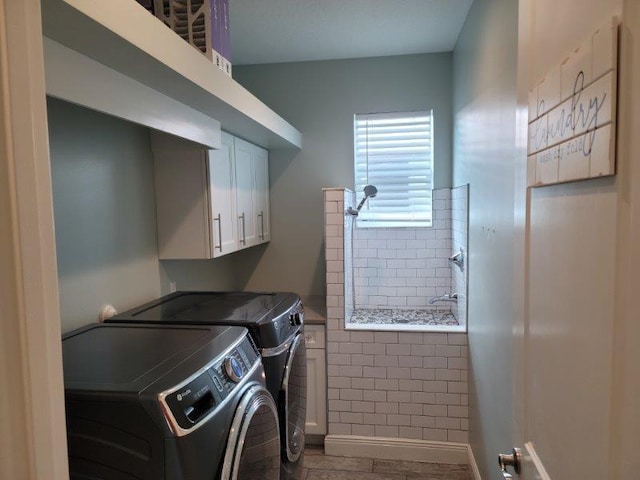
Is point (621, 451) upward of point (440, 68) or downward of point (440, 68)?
downward

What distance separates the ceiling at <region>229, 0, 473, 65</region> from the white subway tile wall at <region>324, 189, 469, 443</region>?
3.18ft

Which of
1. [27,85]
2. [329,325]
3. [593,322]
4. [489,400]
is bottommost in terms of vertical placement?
[489,400]

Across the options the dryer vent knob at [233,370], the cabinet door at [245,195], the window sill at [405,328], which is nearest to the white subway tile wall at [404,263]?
the window sill at [405,328]

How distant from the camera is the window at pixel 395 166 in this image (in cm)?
329

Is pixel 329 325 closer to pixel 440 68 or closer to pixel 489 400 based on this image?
pixel 489 400

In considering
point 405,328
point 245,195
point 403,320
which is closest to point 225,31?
point 245,195

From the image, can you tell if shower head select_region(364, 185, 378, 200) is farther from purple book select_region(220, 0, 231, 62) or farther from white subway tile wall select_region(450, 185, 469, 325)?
purple book select_region(220, 0, 231, 62)

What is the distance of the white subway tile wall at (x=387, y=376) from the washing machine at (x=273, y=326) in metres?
0.56

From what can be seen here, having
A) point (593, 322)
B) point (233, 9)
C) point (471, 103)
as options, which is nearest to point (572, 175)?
point (593, 322)

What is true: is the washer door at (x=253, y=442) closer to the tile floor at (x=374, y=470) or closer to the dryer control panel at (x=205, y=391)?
the dryer control panel at (x=205, y=391)

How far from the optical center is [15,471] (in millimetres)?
617

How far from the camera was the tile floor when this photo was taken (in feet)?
8.67

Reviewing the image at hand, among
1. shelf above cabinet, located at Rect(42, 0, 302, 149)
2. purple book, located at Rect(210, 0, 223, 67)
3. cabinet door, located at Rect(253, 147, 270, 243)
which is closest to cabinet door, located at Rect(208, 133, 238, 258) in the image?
shelf above cabinet, located at Rect(42, 0, 302, 149)

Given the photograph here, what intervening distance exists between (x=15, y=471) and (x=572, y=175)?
2.95ft
